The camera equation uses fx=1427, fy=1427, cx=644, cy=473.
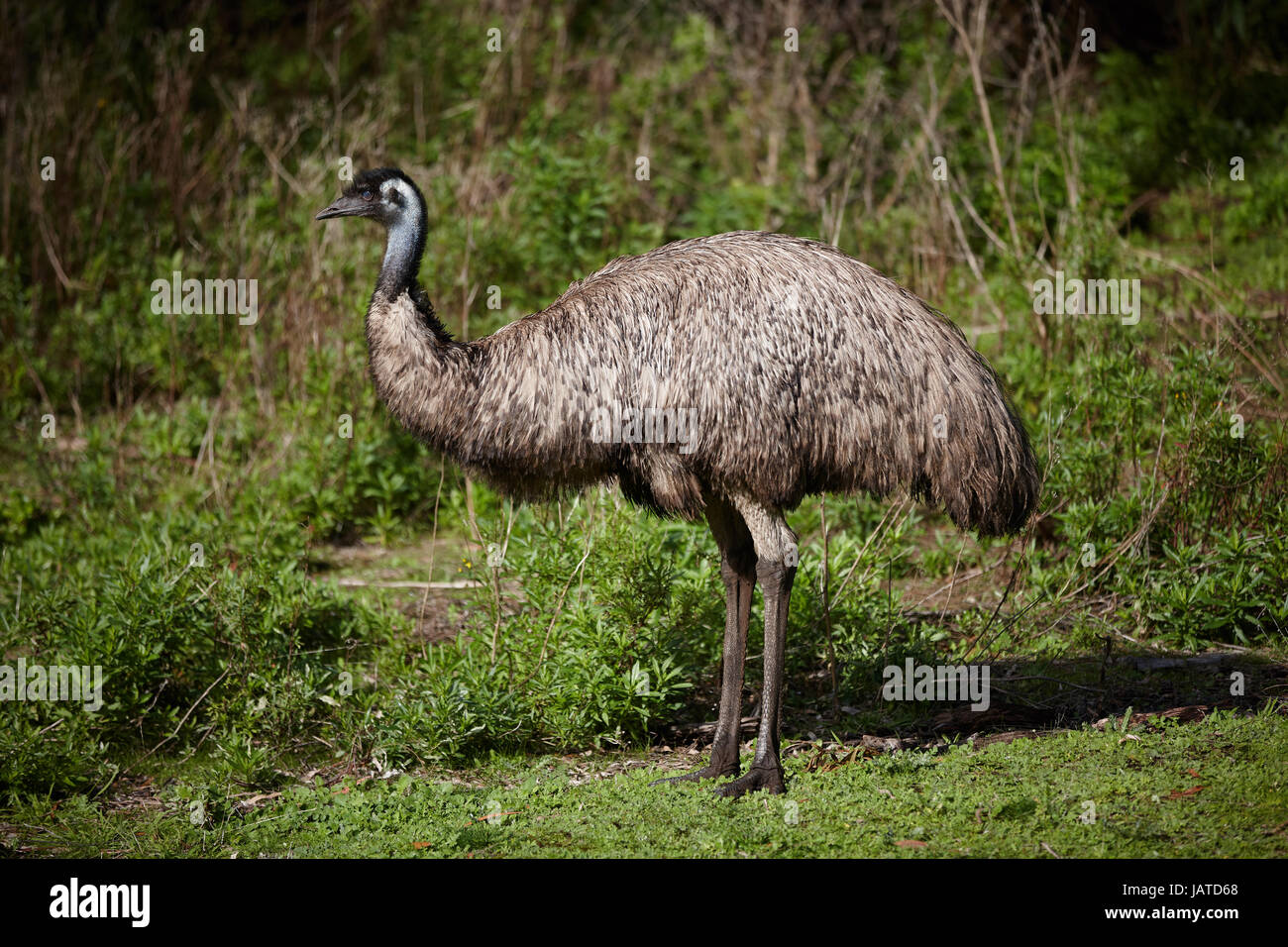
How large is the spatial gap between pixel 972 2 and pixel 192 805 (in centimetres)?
828

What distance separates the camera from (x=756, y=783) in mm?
5105

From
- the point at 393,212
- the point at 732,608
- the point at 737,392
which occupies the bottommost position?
the point at 732,608

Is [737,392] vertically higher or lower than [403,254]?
lower

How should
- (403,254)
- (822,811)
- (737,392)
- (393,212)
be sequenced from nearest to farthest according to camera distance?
(737,392) < (822,811) < (403,254) < (393,212)

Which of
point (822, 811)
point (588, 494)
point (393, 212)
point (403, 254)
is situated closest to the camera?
point (822, 811)

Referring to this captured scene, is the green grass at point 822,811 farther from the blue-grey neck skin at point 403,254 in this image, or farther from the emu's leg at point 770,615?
the blue-grey neck skin at point 403,254

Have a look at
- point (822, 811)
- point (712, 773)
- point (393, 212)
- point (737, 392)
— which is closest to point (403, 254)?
point (393, 212)

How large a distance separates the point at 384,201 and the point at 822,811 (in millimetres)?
2739

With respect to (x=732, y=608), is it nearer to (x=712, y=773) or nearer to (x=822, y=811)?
(x=712, y=773)

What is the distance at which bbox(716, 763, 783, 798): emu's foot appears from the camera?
507 cm

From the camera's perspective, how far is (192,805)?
5309mm

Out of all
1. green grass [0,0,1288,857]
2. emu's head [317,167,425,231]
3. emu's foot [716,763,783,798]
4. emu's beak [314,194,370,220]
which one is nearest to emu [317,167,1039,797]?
emu's foot [716,763,783,798]

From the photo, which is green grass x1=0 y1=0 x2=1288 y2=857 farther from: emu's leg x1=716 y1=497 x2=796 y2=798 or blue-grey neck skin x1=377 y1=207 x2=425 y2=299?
blue-grey neck skin x1=377 y1=207 x2=425 y2=299

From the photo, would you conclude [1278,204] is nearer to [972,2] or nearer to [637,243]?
[972,2]
